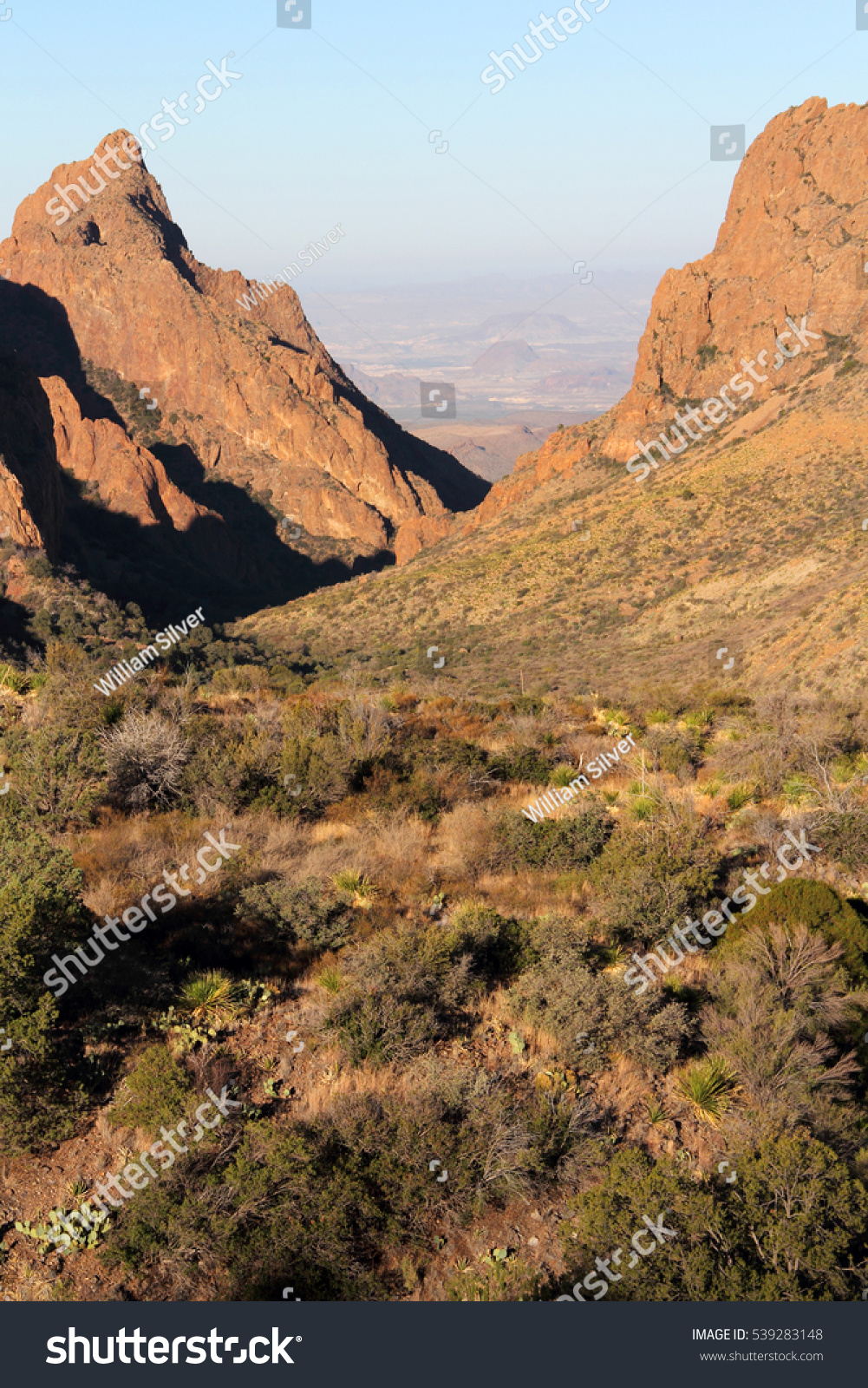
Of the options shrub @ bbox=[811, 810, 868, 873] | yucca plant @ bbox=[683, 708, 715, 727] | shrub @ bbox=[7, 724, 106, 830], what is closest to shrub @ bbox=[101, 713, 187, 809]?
shrub @ bbox=[7, 724, 106, 830]

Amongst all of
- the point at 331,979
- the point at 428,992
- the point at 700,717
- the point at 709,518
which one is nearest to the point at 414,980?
the point at 428,992

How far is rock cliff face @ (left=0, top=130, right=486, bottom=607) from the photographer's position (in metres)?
97.9

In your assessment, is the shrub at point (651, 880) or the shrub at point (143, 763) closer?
the shrub at point (651, 880)

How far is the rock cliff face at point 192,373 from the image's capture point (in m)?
97.9

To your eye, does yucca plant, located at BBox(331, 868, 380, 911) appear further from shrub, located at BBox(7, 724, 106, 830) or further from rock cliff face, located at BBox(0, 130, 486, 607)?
rock cliff face, located at BBox(0, 130, 486, 607)

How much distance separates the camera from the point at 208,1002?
6910 mm

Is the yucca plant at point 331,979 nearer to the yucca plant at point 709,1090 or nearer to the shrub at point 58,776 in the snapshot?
the yucca plant at point 709,1090

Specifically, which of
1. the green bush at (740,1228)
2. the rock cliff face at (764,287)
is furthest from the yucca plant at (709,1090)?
the rock cliff face at (764,287)

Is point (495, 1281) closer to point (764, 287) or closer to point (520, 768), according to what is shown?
point (520, 768)

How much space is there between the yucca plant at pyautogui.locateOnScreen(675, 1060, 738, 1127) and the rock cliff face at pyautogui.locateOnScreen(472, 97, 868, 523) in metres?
58.6

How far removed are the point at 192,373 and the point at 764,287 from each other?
6743cm

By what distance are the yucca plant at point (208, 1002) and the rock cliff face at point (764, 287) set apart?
196ft

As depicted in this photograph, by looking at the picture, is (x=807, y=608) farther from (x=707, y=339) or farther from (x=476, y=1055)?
(x=707, y=339)

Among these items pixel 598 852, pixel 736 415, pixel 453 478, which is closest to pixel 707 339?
pixel 736 415
